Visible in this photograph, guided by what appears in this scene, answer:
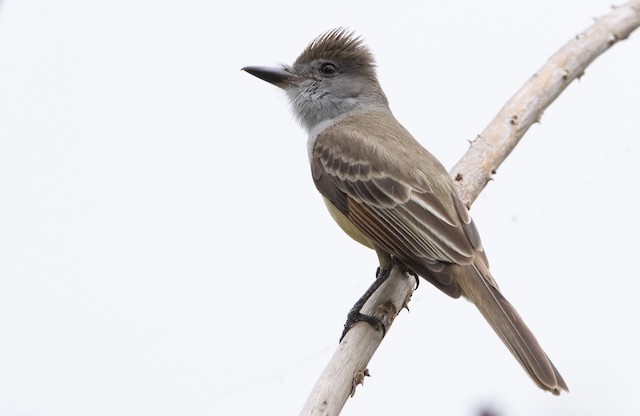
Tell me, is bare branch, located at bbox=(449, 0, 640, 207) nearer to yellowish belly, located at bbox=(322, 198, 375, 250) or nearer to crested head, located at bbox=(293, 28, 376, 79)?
yellowish belly, located at bbox=(322, 198, 375, 250)

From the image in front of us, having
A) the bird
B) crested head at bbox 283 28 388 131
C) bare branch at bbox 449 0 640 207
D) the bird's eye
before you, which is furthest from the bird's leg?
the bird's eye

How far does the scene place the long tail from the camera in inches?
175

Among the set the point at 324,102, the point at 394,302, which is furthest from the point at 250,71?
the point at 394,302

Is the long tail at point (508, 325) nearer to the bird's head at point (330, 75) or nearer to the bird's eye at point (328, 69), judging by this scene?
the bird's head at point (330, 75)

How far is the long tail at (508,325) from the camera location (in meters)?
4.44

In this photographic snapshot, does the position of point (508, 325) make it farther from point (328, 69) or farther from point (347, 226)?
point (328, 69)

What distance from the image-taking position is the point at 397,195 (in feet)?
17.7

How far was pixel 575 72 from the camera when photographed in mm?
6164

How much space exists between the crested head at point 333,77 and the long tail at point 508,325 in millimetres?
1731

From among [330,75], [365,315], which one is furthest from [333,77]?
[365,315]

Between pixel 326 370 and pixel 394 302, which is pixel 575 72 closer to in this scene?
pixel 394 302

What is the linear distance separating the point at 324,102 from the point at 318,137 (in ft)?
1.14

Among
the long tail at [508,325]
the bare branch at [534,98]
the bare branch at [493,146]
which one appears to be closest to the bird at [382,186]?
the long tail at [508,325]

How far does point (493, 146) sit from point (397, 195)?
770mm
